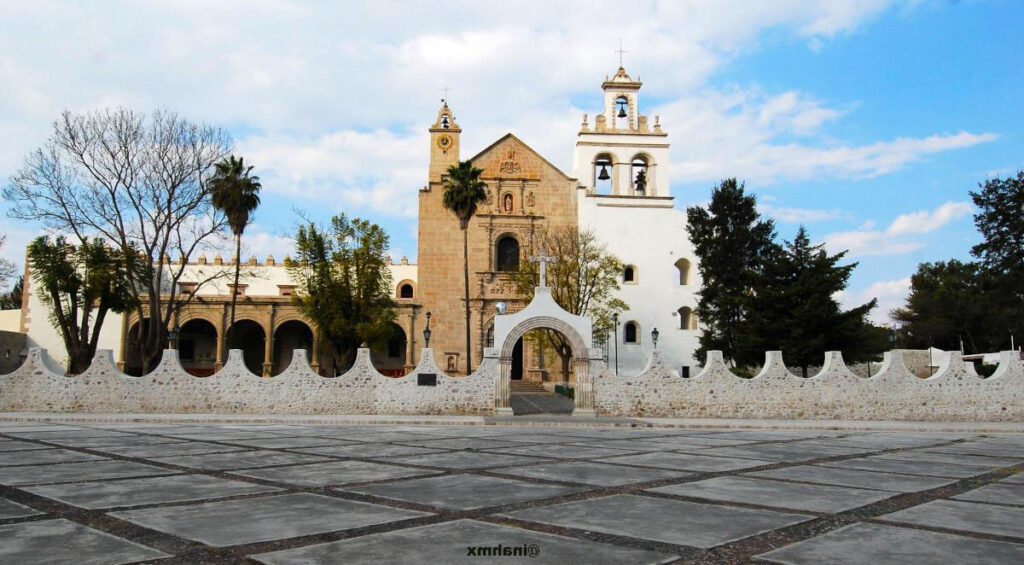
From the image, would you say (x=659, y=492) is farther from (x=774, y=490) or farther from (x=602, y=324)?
(x=602, y=324)

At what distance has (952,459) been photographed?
1206cm

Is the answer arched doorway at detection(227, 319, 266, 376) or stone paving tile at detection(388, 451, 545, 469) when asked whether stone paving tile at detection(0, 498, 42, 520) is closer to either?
stone paving tile at detection(388, 451, 545, 469)

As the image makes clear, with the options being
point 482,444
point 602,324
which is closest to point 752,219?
point 602,324

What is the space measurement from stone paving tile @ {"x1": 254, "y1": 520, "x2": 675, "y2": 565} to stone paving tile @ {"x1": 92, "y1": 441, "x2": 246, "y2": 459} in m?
6.78

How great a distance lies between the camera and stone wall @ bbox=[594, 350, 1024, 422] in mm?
20656

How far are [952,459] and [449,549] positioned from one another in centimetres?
1000

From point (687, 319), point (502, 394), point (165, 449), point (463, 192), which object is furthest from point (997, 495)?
point (687, 319)

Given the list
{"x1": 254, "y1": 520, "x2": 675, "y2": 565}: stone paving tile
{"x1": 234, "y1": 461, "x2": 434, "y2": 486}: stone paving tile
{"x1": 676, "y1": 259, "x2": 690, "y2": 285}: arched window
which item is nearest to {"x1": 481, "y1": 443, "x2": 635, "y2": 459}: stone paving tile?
{"x1": 234, "y1": 461, "x2": 434, "y2": 486}: stone paving tile

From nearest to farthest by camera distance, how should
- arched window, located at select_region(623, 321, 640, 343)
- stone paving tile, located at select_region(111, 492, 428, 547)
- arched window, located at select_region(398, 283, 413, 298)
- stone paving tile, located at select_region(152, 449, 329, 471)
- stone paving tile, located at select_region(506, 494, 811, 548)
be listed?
stone paving tile, located at select_region(111, 492, 428, 547) → stone paving tile, located at select_region(506, 494, 811, 548) → stone paving tile, located at select_region(152, 449, 329, 471) → arched window, located at select_region(623, 321, 640, 343) → arched window, located at select_region(398, 283, 413, 298)


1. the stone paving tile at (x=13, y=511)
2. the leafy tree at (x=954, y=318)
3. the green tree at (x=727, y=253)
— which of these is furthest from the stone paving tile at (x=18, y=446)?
the leafy tree at (x=954, y=318)

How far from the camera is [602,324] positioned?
33.2m

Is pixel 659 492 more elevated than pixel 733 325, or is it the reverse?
pixel 733 325

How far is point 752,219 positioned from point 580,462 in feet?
80.8

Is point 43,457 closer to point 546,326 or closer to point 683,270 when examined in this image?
point 546,326
